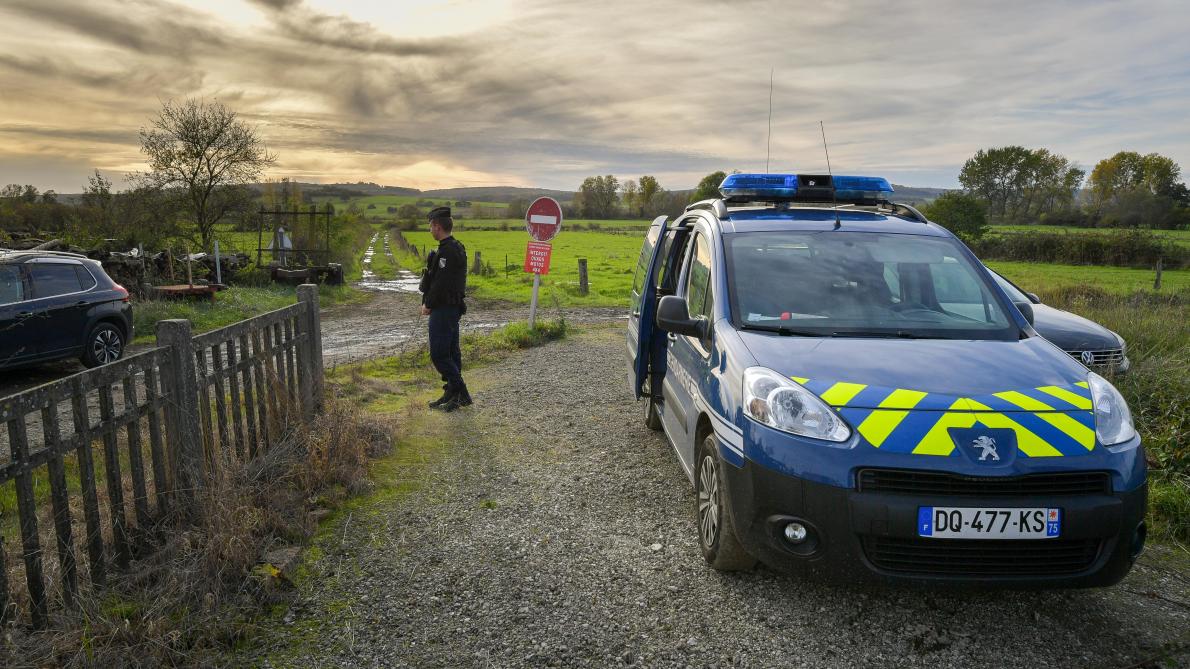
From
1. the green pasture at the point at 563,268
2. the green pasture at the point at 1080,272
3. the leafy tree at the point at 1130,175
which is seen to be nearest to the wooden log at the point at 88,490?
the green pasture at the point at 563,268

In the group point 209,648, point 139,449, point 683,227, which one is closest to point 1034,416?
point 683,227

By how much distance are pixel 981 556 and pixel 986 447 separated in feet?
1.51

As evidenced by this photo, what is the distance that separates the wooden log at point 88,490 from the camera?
330 centimetres

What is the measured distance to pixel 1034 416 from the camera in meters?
3.14

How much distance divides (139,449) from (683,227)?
3.96 m

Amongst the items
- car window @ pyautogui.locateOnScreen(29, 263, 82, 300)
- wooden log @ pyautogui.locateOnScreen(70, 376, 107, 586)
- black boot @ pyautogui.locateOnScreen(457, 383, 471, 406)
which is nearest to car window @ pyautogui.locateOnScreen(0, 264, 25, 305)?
car window @ pyautogui.locateOnScreen(29, 263, 82, 300)

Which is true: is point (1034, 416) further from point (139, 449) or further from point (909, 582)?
point (139, 449)

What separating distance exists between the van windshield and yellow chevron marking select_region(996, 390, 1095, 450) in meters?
0.74

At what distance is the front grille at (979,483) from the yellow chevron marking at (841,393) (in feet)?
1.07

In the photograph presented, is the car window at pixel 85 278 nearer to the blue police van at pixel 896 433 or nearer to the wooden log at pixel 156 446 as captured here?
the wooden log at pixel 156 446

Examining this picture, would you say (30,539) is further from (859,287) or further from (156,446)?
(859,287)

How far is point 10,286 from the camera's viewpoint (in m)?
9.06

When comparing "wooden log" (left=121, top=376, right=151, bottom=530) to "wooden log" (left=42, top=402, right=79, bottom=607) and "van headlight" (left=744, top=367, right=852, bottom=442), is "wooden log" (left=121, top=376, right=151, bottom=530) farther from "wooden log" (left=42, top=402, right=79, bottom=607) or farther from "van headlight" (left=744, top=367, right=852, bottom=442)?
"van headlight" (left=744, top=367, right=852, bottom=442)

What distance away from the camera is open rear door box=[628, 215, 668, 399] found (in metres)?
5.60
